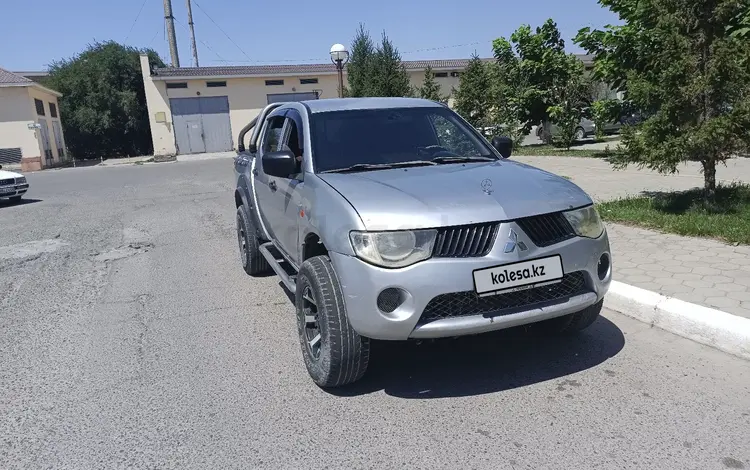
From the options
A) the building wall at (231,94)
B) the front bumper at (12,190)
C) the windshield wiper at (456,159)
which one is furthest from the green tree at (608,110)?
the building wall at (231,94)

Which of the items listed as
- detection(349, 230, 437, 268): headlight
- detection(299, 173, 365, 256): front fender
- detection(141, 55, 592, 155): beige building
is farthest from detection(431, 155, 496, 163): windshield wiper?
detection(141, 55, 592, 155): beige building

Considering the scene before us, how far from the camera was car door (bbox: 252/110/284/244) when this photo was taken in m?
4.86

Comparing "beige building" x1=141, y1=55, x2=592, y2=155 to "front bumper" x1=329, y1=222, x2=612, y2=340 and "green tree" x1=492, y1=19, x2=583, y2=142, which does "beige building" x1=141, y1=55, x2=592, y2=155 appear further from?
"front bumper" x1=329, y1=222, x2=612, y2=340

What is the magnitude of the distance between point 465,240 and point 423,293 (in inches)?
15.1

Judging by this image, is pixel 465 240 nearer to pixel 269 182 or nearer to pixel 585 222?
pixel 585 222

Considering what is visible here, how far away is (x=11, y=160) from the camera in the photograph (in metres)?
32.4

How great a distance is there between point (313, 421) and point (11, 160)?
35.9 m

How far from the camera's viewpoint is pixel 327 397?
3518mm

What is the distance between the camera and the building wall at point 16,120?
1275 inches

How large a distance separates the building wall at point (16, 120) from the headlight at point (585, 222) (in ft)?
119

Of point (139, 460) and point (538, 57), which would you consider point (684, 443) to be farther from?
point (538, 57)

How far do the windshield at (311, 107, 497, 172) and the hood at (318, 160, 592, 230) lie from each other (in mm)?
320

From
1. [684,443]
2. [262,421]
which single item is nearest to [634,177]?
[684,443]

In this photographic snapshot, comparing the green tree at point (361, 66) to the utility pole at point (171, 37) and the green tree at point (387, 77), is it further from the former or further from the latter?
the utility pole at point (171, 37)
